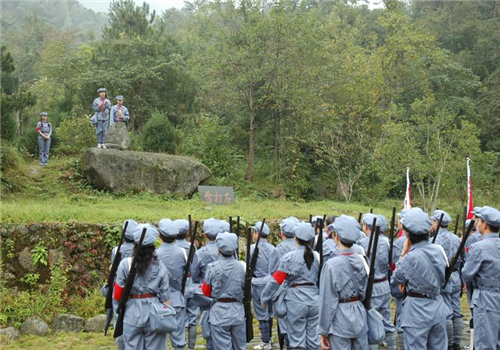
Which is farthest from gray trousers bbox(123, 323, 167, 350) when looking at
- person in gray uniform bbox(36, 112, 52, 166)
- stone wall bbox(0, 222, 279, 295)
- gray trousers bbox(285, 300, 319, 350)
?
person in gray uniform bbox(36, 112, 52, 166)

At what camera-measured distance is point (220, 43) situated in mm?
22234

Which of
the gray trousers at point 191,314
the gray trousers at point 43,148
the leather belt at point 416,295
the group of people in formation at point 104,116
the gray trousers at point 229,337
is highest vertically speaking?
the group of people in formation at point 104,116

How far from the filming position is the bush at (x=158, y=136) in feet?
68.3

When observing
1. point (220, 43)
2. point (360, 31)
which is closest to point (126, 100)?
point (220, 43)

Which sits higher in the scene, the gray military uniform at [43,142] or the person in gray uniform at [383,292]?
the gray military uniform at [43,142]

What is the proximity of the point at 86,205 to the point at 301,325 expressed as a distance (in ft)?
28.8

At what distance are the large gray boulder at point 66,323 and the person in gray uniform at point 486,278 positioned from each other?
6674 millimetres

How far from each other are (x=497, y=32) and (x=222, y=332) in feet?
114

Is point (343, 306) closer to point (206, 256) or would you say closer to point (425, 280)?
point (425, 280)

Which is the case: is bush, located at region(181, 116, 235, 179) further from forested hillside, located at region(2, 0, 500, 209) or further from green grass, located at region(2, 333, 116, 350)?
green grass, located at region(2, 333, 116, 350)

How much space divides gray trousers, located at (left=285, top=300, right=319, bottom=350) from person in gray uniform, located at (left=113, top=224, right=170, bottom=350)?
193 centimetres

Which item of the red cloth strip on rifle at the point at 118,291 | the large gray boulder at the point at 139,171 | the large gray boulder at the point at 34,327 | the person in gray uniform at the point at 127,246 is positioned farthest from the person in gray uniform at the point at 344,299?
the large gray boulder at the point at 139,171

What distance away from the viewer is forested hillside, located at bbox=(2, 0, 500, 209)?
70.0 feet

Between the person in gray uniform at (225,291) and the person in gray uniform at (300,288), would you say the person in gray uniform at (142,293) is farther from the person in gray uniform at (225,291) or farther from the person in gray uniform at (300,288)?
the person in gray uniform at (300,288)
